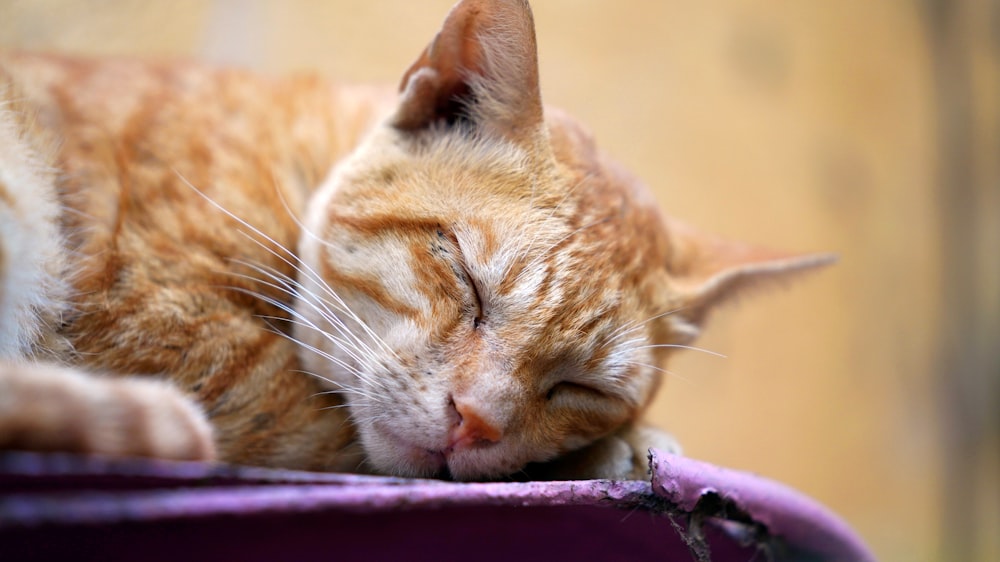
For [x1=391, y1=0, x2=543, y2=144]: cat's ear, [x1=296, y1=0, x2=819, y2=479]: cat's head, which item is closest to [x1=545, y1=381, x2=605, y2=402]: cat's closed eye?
[x1=296, y1=0, x2=819, y2=479]: cat's head

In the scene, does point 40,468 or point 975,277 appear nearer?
point 40,468

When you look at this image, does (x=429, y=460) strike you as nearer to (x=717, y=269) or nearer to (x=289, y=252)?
(x=289, y=252)

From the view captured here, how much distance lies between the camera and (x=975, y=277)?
426 centimetres

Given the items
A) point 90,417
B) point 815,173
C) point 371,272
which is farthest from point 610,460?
point 815,173

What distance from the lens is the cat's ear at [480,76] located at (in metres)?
1.31

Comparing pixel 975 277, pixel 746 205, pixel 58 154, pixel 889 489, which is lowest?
pixel 889 489

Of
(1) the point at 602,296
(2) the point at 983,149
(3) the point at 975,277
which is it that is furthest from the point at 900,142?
(1) the point at 602,296

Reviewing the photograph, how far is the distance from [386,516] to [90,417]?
33 cm

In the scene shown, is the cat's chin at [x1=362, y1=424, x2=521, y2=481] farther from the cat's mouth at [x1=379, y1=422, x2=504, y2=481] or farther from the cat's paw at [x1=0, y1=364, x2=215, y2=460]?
the cat's paw at [x1=0, y1=364, x2=215, y2=460]

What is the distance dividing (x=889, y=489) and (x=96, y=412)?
4.29 m

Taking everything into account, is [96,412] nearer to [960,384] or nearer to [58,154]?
[58,154]

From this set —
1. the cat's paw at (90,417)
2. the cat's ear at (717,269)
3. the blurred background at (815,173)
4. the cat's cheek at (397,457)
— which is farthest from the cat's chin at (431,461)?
the blurred background at (815,173)

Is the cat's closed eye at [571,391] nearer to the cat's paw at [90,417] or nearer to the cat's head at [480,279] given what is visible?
the cat's head at [480,279]

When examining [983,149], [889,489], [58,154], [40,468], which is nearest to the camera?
[40,468]
